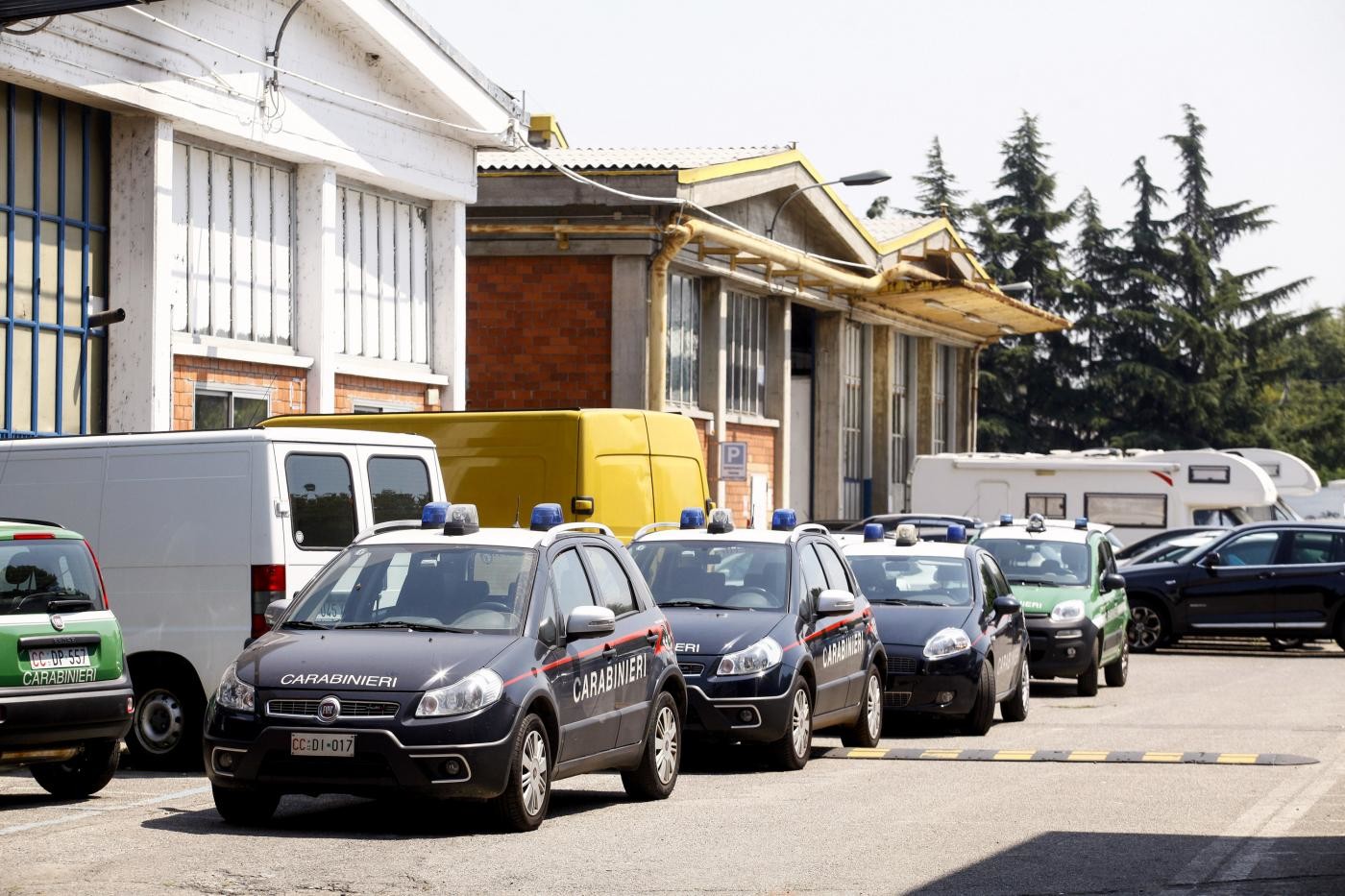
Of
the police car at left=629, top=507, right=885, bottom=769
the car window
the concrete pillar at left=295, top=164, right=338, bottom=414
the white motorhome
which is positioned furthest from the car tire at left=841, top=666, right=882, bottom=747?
the white motorhome

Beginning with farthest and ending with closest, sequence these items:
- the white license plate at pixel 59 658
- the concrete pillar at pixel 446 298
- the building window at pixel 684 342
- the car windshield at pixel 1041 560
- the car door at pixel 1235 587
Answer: the building window at pixel 684 342 < the car door at pixel 1235 587 < the concrete pillar at pixel 446 298 < the car windshield at pixel 1041 560 < the white license plate at pixel 59 658

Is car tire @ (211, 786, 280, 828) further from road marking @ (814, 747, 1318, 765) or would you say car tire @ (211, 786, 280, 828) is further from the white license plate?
road marking @ (814, 747, 1318, 765)

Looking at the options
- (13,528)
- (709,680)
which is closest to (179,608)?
(13,528)

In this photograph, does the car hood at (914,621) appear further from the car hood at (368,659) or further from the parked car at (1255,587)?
the parked car at (1255,587)

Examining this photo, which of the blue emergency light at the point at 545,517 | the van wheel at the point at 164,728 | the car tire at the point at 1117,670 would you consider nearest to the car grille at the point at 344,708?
the blue emergency light at the point at 545,517

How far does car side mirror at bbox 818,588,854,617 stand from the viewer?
561 inches

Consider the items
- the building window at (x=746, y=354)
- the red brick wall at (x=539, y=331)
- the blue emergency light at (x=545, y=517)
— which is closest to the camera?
the blue emergency light at (x=545, y=517)

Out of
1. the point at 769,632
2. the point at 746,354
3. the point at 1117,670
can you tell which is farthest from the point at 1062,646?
the point at 746,354

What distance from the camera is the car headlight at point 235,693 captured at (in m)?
10.2

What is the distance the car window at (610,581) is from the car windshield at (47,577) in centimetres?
274

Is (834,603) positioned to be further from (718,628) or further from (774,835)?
(774,835)

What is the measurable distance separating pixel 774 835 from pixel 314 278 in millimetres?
14014

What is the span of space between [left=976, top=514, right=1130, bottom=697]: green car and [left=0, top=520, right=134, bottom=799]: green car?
11532 millimetres

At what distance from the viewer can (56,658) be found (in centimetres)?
1105
